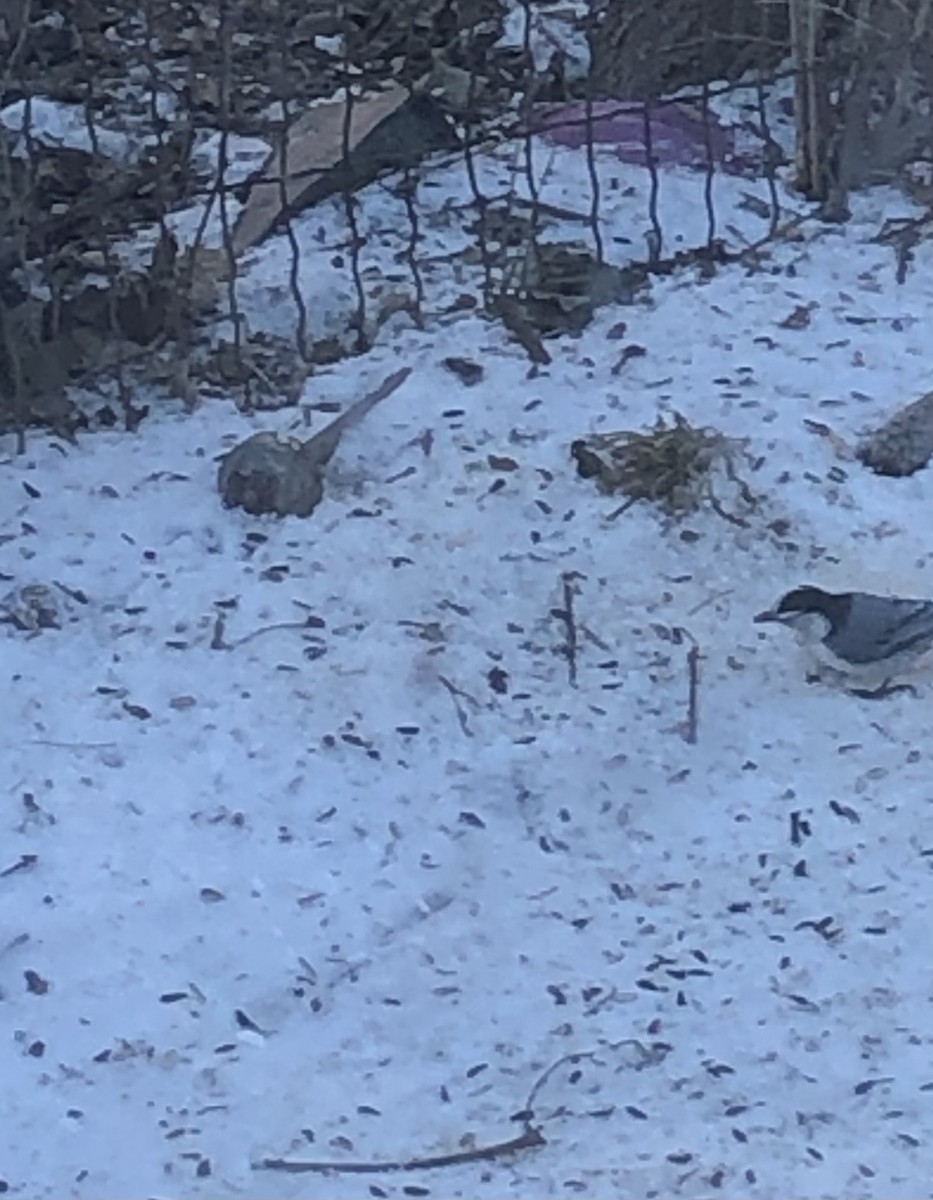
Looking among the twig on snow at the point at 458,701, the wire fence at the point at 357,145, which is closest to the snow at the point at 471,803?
the twig on snow at the point at 458,701

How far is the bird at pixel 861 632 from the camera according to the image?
3266 millimetres

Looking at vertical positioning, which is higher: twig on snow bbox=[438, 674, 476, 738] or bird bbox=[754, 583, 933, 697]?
bird bbox=[754, 583, 933, 697]

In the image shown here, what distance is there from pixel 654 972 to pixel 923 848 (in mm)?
400

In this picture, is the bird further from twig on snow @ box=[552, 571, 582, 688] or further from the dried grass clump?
the dried grass clump

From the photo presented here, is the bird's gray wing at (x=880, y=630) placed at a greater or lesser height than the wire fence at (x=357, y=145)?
lesser

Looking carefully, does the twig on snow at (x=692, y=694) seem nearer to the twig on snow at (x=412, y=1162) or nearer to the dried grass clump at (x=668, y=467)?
the dried grass clump at (x=668, y=467)

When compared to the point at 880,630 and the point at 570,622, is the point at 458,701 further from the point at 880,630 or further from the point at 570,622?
the point at 880,630

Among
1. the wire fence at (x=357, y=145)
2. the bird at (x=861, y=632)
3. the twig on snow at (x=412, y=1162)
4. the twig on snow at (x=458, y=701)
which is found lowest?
the twig on snow at (x=412, y=1162)

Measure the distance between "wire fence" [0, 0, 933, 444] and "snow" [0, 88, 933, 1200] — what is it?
125mm

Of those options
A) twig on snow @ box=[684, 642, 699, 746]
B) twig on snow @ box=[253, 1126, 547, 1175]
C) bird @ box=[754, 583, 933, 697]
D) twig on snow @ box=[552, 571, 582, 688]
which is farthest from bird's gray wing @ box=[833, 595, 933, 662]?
twig on snow @ box=[253, 1126, 547, 1175]

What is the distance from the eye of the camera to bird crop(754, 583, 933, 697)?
129 inches

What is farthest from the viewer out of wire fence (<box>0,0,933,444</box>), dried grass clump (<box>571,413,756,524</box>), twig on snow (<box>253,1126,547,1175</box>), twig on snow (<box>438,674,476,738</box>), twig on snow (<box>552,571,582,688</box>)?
wire fence (<box>0,0,933,444</box>)

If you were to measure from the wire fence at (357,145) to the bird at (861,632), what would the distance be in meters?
0.87

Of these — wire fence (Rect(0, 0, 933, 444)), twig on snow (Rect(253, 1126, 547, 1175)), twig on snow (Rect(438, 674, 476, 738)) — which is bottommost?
twig on snow (Rect(253, 1126, 547, 1175))
